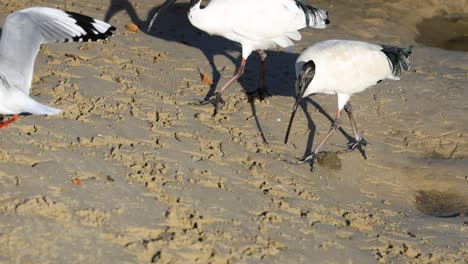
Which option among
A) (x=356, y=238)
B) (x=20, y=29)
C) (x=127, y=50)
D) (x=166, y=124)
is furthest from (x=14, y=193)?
(x=127, y=50)

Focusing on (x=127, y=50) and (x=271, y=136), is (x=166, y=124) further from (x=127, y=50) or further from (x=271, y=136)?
(x=127, y=50)

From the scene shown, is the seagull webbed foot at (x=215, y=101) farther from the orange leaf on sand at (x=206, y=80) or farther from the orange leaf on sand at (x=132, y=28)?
the orange leaf on sand at (x=132, y=28)

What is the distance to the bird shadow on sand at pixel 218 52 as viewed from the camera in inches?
334

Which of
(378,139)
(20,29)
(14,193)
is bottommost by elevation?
(14,193)

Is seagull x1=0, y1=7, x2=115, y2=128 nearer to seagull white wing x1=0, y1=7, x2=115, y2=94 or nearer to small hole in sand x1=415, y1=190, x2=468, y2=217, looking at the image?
seagull white wing x1=0, y1=7, x2=115, y2=94

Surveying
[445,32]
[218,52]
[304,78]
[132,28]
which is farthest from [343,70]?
[445,32]

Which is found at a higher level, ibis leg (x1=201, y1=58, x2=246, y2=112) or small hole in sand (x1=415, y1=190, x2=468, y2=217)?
ibis leg (x1=201, y1=58, x2=246, y2=112)

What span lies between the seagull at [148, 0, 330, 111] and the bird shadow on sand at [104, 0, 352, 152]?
1.29 feet

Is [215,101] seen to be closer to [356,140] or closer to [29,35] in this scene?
[356,140]

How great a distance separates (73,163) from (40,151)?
31 cm

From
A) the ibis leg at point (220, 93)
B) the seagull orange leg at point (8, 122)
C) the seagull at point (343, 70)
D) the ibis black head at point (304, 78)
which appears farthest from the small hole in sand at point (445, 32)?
the seagull orange leg at point (8, 122)

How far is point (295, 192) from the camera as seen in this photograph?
6246 mm

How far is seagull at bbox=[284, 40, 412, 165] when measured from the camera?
7.05m

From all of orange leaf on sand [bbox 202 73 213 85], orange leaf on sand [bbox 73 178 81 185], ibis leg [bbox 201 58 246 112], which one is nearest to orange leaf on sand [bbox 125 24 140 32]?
orange leaf on sand [bbox 202 73 213 85]
